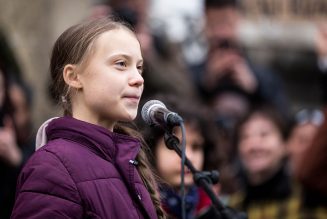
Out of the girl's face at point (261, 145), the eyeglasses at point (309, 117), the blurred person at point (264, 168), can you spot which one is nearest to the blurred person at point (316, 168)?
the blurred person at point (264, 168)

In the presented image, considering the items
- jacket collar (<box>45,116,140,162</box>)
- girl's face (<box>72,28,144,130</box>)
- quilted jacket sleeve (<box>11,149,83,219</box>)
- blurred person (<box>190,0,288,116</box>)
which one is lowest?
blurred person (<box>190,0,288,116</box>)

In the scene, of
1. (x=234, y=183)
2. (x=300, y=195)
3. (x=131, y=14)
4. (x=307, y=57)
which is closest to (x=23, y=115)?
(x=131, y=14)

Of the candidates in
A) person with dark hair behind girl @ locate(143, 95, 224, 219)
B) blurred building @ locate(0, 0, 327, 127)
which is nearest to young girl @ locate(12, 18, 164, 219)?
person with dark hair behind girl @ locate(143, 95, 224, 219)

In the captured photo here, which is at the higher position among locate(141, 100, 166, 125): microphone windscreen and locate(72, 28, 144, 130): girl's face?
locate(72, 28, 144, 130): girl's face

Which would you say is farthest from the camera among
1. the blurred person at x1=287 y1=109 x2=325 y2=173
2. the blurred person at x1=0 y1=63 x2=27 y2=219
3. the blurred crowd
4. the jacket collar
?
the blurred person at x1=287 y1=109 x2=325 y2=173

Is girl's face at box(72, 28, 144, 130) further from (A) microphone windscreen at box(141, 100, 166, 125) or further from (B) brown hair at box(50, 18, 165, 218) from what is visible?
(A) microphone windscreen at box(141, 100, 166, 125)

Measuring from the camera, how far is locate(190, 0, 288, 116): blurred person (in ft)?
24.6

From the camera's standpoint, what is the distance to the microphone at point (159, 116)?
3578 millimetres

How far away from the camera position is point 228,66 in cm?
752

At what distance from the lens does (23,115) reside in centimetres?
681

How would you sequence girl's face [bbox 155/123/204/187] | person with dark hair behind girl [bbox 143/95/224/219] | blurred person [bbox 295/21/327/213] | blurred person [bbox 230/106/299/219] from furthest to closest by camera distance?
blurred person [bbox 230/106/299/219]
blurred person [bbox 295/21/327/213]
girl's face [bbox 155/123/204/187]
person with dark hair behind girl [bbox 143/95/224/219]

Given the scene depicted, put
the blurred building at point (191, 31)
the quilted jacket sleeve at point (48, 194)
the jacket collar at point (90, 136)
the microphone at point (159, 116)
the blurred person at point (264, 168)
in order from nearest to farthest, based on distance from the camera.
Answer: the quilted jacket sleeve at point (48, 194)
the jacket collar at point (90, 136)
the microphone at point (159, 116)
the blurred person at point (264, 168)
the blurred building at point (191, 31)

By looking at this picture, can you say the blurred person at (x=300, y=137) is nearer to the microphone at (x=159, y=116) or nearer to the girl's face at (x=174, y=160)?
the girl's face at (x=174, y=160)

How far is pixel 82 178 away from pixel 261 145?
3650 mm
